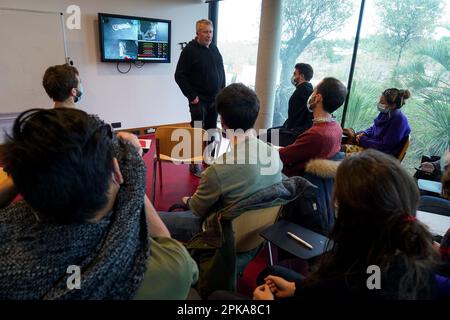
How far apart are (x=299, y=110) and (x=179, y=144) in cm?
125

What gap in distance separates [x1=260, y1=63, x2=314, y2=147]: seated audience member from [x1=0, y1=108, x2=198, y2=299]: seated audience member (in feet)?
7.84

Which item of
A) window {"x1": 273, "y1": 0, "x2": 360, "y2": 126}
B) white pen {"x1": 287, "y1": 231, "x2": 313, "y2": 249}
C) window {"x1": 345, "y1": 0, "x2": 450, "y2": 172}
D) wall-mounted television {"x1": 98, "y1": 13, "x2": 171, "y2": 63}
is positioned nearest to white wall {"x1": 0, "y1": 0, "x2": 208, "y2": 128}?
wall-mounted television {"x1": 98, "y1": 13, "x2": 171, "y2": 63}

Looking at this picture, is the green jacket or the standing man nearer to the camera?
the green jacket

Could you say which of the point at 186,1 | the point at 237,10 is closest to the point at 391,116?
the point at 237,10

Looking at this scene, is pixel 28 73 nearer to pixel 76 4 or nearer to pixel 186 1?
pixel 76 4

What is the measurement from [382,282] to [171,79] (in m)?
4.89

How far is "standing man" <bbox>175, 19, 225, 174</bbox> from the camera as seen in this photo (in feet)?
11.0

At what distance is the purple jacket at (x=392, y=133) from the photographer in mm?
2615

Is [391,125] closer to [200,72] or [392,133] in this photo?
[392,133]

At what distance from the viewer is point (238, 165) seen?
131 centimetres

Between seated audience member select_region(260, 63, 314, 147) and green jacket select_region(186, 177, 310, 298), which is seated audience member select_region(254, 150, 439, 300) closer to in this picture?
green jacket select_region(186, 177, 310, 298)
